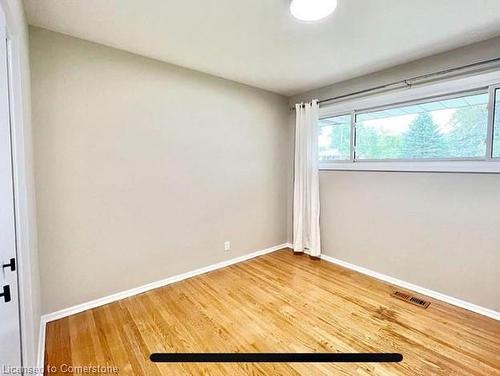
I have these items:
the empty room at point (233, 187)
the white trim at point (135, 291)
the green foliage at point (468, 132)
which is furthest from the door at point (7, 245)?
the green foliage at point (468, 132)

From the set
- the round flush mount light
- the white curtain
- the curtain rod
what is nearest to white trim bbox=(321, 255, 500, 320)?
the white curtain

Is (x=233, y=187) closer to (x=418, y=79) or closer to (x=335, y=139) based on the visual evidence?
(x=335, y=139)

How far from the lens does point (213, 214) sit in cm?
327

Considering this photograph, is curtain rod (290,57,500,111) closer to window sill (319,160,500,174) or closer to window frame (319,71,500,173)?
window frame (319,71,500,173)

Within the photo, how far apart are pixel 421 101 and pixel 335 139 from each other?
1113 mm

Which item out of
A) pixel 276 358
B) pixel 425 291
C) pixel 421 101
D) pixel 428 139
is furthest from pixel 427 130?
pixel 276 358

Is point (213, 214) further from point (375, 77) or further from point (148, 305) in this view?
point (375, 77)

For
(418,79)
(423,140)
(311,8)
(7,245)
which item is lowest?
(7,245)

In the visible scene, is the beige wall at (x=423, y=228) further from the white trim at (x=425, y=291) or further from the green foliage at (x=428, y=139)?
the green foliage at (x=428, y=139)

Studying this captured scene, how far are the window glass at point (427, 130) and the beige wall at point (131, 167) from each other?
4.92 ft

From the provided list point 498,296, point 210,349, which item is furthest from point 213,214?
point 498,296

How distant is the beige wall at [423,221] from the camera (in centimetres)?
233

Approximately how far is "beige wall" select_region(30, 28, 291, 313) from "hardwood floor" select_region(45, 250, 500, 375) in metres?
0.43

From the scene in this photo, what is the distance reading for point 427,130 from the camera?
273 cm
